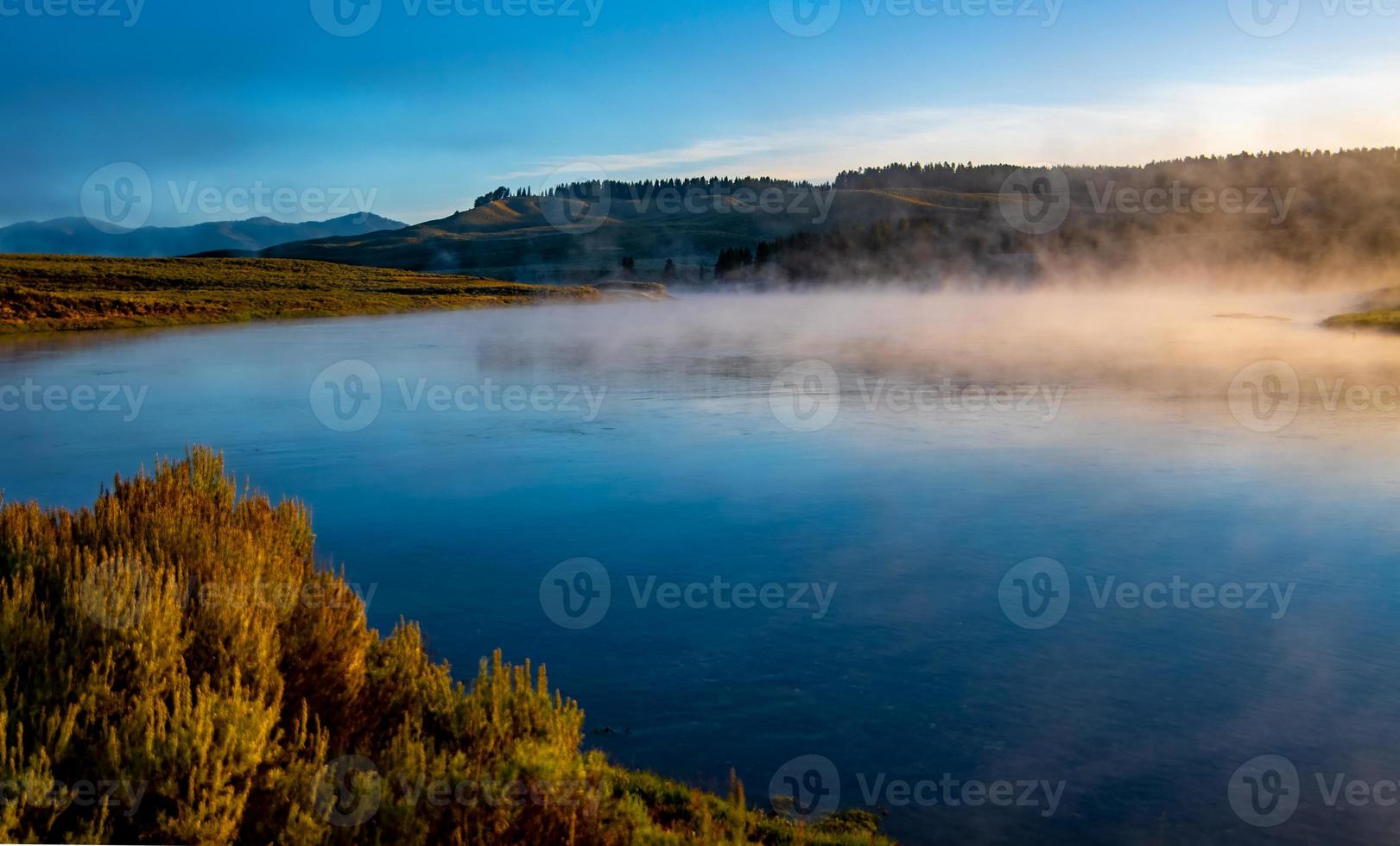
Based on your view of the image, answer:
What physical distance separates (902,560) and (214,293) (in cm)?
7513

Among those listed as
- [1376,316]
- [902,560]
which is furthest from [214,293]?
[902,560]

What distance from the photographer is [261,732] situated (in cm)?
515

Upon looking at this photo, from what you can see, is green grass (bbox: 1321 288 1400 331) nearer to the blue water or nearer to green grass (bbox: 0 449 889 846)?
the blue water

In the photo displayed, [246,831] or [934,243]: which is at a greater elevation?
[934,243]

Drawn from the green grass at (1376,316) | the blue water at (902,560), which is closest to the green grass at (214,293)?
the blue water at (902,560)

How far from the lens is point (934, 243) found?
404 ft

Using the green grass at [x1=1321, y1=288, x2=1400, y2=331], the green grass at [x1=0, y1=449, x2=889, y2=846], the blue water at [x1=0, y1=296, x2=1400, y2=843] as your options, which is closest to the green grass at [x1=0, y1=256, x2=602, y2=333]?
the blue water at [x1=0, y1=296, x2=1400, y2=843]

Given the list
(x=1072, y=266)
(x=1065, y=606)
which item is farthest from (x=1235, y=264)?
(x=1065, y=606)

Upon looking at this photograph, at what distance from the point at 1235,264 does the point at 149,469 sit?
103365mm

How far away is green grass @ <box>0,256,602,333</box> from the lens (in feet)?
178

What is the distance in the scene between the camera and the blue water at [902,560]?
764 cm

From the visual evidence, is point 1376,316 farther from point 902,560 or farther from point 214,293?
point 214,293

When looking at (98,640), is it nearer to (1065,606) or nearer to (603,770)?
(603,770)

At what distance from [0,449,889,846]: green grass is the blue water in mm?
1464
